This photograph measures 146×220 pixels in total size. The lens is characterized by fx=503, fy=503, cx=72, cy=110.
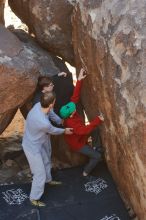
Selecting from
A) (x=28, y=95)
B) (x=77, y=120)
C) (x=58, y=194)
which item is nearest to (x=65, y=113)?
(x=77, y=120)

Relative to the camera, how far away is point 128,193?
213 inches

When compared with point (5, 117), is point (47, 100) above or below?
above

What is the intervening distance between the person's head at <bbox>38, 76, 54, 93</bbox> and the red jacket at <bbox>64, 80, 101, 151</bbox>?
0.35 meters

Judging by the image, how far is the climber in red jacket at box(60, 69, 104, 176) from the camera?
5453mm

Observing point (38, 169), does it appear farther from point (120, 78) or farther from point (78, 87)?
point (120, 78)

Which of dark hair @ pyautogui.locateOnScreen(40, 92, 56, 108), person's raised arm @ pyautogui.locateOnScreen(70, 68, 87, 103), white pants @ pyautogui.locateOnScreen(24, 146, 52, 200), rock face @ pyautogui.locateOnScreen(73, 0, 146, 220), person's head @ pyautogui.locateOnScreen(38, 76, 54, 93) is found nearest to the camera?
rock face @ pyautogui.locateOnScreen(73, 0, 146, 220)

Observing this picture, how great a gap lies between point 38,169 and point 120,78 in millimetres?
1397

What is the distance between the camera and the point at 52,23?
6.15m

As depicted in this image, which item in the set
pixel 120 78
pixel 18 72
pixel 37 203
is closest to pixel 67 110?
pixel 18 72

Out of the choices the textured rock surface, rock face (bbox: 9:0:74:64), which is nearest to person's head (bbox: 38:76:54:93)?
the textured rock surface

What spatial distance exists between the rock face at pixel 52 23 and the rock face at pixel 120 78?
0.95 ft

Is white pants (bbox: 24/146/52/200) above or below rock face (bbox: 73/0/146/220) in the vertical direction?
below

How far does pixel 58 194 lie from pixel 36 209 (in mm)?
349

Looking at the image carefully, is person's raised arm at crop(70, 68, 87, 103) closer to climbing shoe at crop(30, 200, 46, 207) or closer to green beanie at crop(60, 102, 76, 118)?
green beanie at crop(60, 102, 76, 118)
